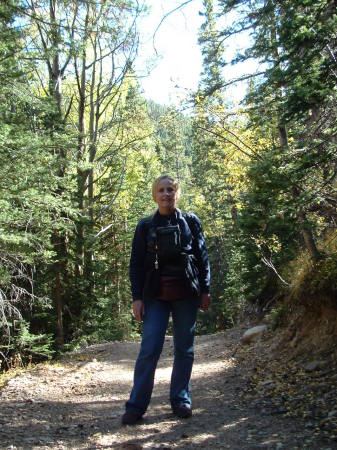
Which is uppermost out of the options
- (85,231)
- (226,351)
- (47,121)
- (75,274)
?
(47,121)

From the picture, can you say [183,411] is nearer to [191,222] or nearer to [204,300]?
[204,300]

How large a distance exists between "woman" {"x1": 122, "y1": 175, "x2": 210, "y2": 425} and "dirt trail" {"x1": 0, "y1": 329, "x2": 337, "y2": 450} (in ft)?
1.01

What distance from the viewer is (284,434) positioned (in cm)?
358

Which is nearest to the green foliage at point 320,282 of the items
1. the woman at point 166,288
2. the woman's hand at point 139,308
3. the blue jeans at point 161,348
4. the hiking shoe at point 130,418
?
the woman at point 166,288

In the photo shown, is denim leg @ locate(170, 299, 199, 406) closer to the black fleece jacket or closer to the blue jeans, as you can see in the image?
the blue jeans

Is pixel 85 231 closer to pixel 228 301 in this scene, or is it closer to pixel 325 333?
pixel 325 333

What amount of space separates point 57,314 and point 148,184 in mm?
22207

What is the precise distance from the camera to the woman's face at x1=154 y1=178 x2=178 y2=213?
13.8 feet

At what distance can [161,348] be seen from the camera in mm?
4109

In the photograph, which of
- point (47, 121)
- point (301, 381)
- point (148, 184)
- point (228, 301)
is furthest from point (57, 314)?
point (148, 184)

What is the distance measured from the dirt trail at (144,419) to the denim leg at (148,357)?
23cm

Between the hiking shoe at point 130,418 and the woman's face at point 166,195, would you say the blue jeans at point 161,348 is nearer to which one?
the hiking shoe at point 130,418

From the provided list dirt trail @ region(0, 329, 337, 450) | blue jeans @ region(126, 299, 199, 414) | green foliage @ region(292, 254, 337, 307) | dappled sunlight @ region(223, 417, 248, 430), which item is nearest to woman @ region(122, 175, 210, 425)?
blue jeans @ region(126, 299, 199, 414)

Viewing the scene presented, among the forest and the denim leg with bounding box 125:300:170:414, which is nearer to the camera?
the denim leg with bounding box 125:300:170:414
